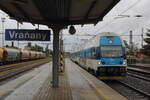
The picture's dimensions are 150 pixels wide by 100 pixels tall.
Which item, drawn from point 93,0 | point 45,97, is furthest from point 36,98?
point 93,0

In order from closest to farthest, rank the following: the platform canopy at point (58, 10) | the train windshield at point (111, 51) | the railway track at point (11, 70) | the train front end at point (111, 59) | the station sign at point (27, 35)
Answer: the platform canopy at point (58, 10), the station sign at point (27, 35), the train front end at point (111, 59), the train windshield at point (111, 51), the railway track at point (11, 70)

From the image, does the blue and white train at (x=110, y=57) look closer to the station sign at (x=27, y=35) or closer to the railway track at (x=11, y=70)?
the station sign at (x=27, y=35)

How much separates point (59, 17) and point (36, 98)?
363 centimetres

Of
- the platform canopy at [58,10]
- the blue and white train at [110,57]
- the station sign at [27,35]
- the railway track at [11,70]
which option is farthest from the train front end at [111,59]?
the railway track at [11,70]

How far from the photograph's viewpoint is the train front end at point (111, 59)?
16.2m

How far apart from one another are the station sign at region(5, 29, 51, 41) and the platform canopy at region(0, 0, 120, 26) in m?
0.46

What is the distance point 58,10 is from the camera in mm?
9625

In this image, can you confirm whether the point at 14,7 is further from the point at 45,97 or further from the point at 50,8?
the point at 45,97

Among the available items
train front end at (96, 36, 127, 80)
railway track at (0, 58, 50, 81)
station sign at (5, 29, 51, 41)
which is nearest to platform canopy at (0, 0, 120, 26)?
station sign at (5, 29, 51, 41)

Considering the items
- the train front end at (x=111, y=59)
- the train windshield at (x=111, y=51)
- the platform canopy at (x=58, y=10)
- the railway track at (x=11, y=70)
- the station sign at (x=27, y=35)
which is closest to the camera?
the platform canopy at (x=58, y=10)

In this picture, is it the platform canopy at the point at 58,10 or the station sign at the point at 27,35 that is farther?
the station sign at the point at 27,35

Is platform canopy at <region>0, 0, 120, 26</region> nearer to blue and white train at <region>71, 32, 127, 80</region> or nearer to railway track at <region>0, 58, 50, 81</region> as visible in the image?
blue and white train at <region>71, 32, 127, 80</region>

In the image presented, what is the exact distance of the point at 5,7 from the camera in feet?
31.6

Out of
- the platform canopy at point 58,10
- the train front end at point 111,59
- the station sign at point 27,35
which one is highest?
the platform canopy at point 58,10
